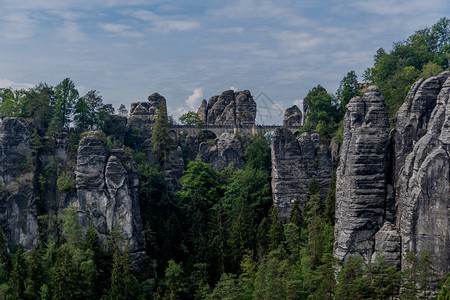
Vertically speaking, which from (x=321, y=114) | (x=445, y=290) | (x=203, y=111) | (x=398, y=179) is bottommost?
(x=445, y=290)

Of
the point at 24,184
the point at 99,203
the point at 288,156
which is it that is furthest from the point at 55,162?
the point at 288,156

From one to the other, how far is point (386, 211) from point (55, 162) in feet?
89.8

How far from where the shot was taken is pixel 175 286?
39000 mm

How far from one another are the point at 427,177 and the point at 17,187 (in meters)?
31.6

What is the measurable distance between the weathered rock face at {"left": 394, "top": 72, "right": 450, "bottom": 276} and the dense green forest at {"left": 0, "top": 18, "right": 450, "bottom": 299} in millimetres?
1475

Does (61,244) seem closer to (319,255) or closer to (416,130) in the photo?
(319,255)

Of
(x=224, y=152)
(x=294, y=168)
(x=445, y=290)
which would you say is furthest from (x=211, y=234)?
(x=445, y=290)

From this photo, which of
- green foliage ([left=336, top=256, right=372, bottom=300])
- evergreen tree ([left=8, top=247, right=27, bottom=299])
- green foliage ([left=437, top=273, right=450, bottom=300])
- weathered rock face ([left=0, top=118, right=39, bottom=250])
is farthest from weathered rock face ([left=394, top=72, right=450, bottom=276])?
weathered rock face ([left=0, top=118, right=39, bottom=250])

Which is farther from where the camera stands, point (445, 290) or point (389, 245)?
point (389, 245)

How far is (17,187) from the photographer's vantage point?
44969 millimetres

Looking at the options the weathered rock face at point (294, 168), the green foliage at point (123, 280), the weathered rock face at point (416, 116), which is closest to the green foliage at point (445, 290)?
the weathered rock face at point (416, 116)

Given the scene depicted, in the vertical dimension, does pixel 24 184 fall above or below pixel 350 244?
above

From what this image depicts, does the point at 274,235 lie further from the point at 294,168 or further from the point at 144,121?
the point at 144,121

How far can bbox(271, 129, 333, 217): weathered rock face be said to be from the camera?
48.0 m
